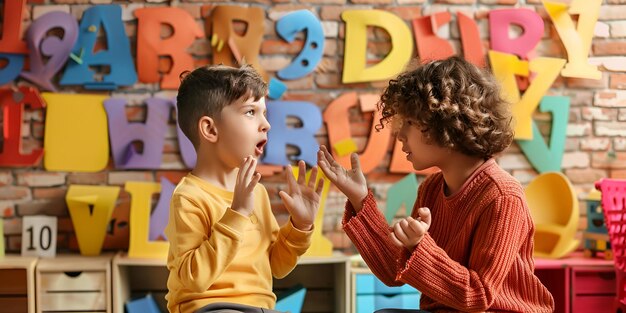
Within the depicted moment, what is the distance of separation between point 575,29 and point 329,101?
1181mm

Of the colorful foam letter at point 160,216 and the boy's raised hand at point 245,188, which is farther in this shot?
the colorful foam letter at point 160,216

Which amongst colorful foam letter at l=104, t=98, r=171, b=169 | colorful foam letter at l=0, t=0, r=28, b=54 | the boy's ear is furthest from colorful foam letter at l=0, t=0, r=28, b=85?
the boy's ear

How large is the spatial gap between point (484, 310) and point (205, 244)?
0.70m

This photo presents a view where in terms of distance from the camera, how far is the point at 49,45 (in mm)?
3420

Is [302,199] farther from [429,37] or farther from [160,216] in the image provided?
[429,37]

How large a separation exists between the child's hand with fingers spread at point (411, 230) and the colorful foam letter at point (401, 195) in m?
1.73

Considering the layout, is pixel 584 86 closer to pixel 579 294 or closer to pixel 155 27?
pixel 579 294

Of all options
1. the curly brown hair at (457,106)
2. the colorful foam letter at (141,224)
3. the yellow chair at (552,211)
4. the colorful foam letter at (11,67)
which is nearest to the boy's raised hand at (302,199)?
the curly brown hair at (457,106)

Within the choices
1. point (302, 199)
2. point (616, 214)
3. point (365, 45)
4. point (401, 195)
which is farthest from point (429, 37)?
point (302, 199)

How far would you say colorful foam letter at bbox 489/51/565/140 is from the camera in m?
3.56

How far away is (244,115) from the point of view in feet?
6.97

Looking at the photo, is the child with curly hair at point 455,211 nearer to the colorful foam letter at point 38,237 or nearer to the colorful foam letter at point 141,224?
the colorful foam letter at point 141,224

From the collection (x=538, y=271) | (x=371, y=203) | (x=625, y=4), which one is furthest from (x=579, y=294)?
(x=371, y=203)

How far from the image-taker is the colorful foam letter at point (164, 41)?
11.4 feet
